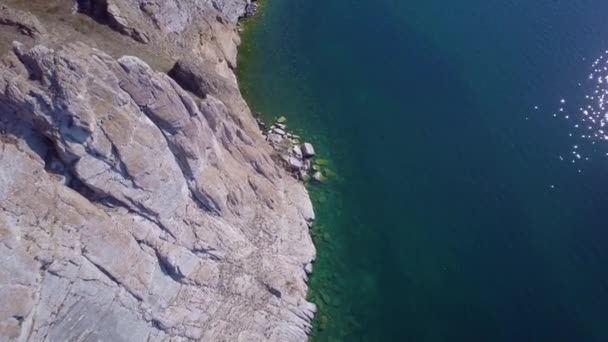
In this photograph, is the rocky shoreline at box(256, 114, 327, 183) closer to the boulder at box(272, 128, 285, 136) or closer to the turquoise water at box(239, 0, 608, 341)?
the boulder at box(272, 128, 285, 136)

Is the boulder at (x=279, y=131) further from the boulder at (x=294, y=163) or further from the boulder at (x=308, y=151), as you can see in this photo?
the boulder at (x=294, y=163)

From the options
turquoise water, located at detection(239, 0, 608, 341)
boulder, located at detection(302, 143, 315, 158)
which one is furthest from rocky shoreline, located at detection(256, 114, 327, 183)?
turquoise water, located at detection(239, 0, 608, 341)

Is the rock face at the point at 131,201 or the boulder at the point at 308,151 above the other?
the boulder at the point at 308,151

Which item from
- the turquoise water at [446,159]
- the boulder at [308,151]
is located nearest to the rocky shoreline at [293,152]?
the boulder at [308,151]

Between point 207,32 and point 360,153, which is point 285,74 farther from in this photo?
point 360,153

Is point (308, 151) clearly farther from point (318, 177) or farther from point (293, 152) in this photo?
point (318, 177)

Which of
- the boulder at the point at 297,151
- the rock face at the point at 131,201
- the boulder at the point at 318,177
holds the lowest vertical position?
the rock face at the point at 131,201

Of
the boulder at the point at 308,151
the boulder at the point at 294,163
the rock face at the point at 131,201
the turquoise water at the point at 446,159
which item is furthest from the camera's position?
the boulder at the point at 308,151
